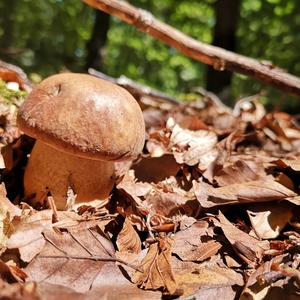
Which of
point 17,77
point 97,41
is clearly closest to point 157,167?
point 17,77

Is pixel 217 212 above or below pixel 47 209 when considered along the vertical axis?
above

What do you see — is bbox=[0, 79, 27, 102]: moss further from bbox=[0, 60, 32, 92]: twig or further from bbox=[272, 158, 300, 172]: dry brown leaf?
bbox=[272, 158, 300, 172]: dry brown leaf

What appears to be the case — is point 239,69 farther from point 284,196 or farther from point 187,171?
point 284,196

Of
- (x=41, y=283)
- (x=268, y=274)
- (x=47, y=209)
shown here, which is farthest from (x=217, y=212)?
(x=41, y=283)

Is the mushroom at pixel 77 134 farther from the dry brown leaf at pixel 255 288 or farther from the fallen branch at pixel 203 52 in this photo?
the fallen branch at pixel 203 52

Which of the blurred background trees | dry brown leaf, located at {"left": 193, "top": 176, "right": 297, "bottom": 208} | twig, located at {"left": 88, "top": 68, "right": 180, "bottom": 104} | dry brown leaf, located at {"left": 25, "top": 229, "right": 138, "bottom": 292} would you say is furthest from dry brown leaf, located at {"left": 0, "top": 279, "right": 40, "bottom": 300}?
the blurred background trees

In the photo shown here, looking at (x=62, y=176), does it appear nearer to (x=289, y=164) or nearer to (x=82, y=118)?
(x=82, y=118)

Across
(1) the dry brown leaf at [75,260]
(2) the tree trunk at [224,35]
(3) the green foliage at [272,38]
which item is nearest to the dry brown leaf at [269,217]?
(1) the dry brown leaf at [75,260]
